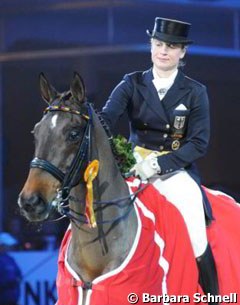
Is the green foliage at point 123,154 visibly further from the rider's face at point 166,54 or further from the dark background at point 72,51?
the dark background at point 72,51

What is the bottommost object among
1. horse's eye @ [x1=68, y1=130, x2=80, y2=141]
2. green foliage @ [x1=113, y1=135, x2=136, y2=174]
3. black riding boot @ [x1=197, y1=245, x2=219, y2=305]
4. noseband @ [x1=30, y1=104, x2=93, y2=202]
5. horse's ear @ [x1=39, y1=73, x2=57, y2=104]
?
black riding boot @ [x1=197, y1=245, x2=219, y2=305]

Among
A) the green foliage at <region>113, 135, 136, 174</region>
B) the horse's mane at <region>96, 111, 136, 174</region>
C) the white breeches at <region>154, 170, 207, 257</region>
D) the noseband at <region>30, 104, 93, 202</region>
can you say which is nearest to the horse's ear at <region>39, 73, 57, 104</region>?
the noseband at <region>30, 104, 93, 202</region>

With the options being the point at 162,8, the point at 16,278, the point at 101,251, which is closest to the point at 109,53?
the point at 162,8

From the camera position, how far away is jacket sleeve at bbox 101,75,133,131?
371 cm

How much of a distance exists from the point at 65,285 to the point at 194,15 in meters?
2.96

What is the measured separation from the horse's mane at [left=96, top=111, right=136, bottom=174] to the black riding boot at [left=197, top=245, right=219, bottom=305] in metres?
0.50

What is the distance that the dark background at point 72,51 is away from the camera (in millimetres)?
5797

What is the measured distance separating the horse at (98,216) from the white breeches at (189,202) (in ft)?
0.14

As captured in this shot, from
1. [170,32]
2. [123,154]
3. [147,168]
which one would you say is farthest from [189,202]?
[170,32]

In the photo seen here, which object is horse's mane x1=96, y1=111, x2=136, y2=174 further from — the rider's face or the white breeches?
the rider's face

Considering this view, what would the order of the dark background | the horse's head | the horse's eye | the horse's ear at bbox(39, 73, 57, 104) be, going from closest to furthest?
the horse's head
the horse's eye
the horse's ear at bbox(39, 73, 57, 104)
the dark background

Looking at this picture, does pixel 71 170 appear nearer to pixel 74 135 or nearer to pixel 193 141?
pixel 74 135

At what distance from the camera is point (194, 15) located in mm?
5859

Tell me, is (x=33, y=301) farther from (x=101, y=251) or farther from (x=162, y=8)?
(x=101, y=251)
